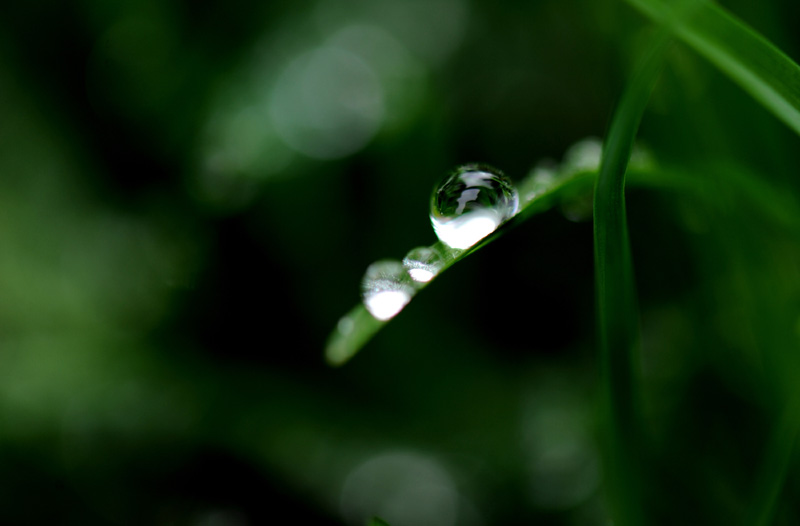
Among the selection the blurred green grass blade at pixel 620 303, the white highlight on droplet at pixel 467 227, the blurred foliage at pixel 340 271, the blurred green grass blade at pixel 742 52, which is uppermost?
the blurred foliage at pixel 340 271

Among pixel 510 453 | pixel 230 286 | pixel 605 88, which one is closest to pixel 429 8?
pixel 605 88

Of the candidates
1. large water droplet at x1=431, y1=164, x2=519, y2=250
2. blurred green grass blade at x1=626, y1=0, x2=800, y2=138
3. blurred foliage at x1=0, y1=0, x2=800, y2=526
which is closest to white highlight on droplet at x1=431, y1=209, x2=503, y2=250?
large water droplet at x1=431, y1=164, x2=519, y2=250

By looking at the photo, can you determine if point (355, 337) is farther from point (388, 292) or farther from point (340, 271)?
point (340, 271)

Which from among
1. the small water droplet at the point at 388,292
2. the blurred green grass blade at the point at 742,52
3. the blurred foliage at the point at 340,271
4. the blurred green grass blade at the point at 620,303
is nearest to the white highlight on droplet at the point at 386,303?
the small water droplet at the point at 388,292

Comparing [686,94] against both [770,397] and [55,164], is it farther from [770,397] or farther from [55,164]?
[55,164]

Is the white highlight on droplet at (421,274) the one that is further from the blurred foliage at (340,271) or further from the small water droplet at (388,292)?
the blurred foliage at (340,271)
